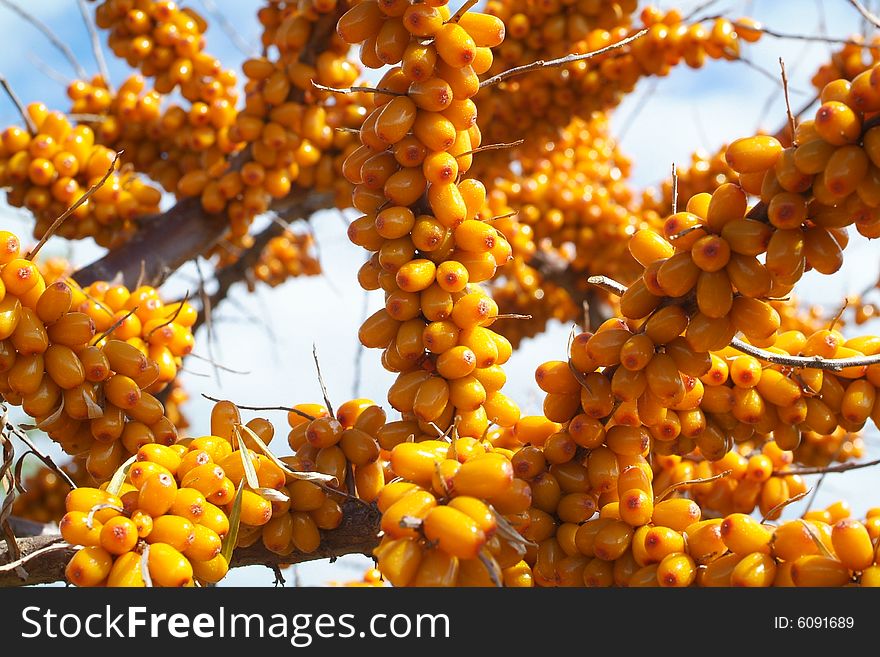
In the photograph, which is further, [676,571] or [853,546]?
[676,571]

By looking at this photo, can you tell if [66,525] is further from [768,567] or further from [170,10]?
[170,10]

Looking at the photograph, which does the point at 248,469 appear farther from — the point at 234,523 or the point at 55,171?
the point at 55,171

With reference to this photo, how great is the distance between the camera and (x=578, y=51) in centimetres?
321

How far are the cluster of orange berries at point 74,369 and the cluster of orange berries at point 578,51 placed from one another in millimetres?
1704

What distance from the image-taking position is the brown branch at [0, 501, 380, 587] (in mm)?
1472

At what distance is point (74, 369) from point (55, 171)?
1.39 metres

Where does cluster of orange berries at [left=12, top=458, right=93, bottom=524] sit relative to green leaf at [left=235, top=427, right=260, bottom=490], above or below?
above

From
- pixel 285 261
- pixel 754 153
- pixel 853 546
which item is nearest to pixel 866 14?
pixel 754 153

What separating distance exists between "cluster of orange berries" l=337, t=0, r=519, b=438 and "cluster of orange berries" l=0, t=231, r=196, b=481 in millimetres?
483

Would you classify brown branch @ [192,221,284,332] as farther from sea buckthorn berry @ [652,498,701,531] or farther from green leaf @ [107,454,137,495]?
sea buckthorn berry @ [652,498,701,531]

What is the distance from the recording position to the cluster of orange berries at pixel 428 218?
1.44 metres

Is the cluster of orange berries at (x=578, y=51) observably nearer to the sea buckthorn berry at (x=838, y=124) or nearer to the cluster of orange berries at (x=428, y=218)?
the cluster of orange berries at (x=428, y=218)

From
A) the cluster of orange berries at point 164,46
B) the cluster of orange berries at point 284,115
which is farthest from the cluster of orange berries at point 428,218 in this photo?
the cluster of orange berries at point 164,46

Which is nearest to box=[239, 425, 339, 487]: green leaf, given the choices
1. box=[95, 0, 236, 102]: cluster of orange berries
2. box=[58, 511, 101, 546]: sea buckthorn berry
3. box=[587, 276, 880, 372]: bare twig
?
box=[58, 511, 101, 546]: sea buckthorn berry
